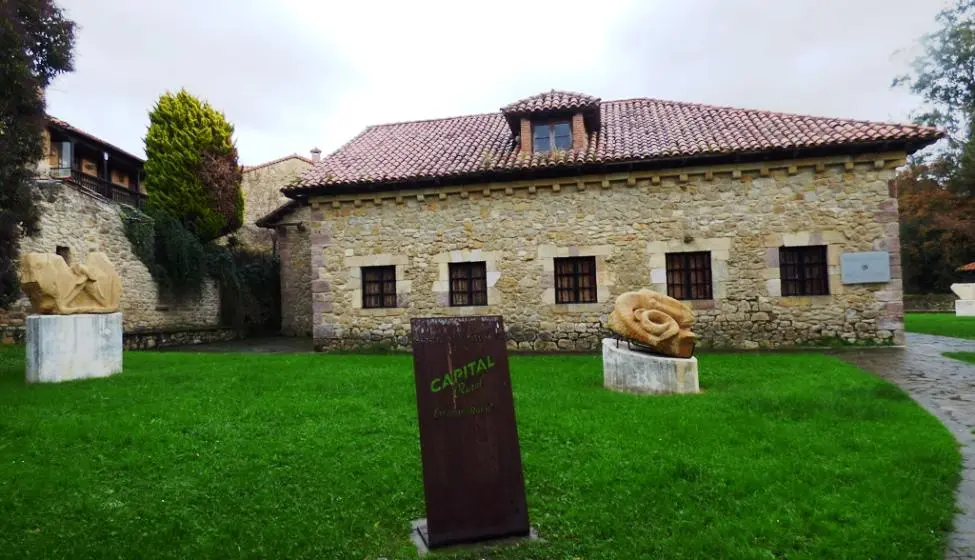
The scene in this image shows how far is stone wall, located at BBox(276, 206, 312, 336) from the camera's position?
2084 cm

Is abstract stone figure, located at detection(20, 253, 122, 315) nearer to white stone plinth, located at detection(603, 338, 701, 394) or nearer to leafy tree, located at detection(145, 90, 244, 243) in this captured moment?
white stone plinth, located at detection(603, 338, 701, 394)

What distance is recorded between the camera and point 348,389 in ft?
24.8

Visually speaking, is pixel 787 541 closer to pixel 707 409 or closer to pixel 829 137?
pixel 707 409

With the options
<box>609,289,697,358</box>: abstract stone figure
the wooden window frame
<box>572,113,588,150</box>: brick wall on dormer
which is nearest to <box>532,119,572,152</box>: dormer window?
<box>572,113,588,150</box>: brick wall on dormer

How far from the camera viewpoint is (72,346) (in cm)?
848

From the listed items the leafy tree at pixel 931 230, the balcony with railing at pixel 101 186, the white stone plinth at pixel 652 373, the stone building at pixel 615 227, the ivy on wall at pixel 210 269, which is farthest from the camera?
the leafy tree at pixel 931 230

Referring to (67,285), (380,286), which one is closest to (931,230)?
(380,286)

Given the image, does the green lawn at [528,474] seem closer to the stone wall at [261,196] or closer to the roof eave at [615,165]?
the roof eave at [615,165]

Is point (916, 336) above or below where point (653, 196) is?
below

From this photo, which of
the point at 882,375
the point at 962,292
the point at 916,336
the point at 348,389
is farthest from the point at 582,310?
the point at 962,292

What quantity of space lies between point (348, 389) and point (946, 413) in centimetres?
723

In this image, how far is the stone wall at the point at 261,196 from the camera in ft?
85.5

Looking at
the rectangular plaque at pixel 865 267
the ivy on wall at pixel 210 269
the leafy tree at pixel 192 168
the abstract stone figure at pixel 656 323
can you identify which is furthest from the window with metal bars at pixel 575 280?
the leafy tree at pixel 192 168

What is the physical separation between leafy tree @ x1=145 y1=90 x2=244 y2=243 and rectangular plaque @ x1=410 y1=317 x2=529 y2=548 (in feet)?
66.2
